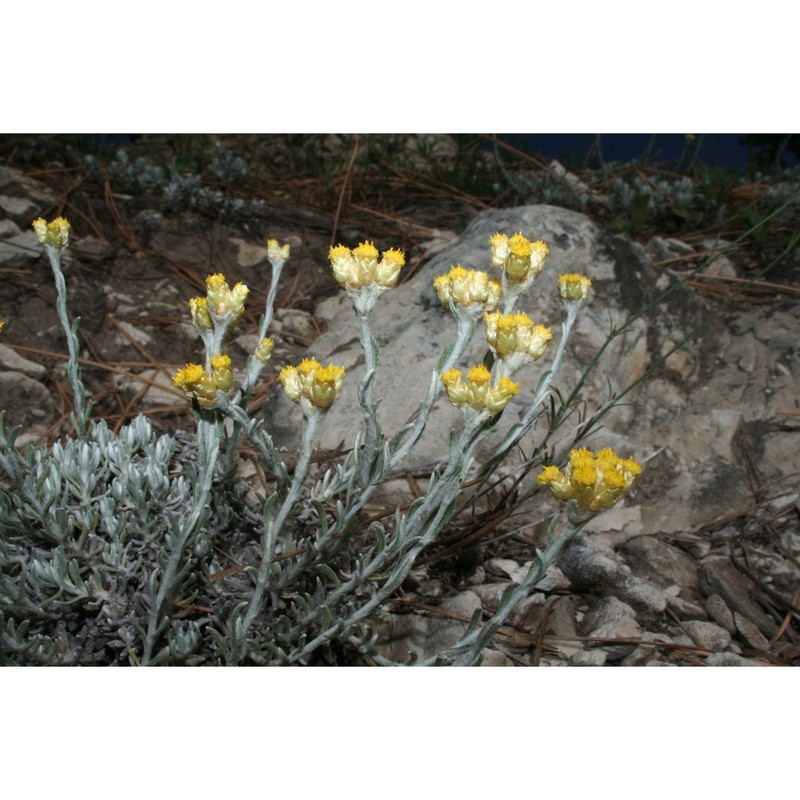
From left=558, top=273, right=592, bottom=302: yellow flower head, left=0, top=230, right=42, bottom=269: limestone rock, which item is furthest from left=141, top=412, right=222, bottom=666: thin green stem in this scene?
left=0, top=230, right=42, bottom=269: limestone rock

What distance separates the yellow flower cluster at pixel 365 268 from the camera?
164cm

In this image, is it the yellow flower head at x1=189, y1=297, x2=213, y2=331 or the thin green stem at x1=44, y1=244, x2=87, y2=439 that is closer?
the yellow flower head at x1=189, y1=297, x2=213, y2=331

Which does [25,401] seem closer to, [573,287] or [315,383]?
[315,383]

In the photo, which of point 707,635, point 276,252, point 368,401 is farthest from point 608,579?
point 276,252

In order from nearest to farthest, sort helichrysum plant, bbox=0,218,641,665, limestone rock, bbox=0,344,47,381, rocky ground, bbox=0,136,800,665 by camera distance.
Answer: helichrysum plant, bbox=0,218,641,665, rocky ground, bbox=0,136,800,665, limestone rock, bbox=0,344,47,381

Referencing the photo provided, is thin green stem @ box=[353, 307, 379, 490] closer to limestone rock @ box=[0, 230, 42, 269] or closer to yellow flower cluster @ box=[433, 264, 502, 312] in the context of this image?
yellow flower cluster @ box=[433, 264, 502, 312]

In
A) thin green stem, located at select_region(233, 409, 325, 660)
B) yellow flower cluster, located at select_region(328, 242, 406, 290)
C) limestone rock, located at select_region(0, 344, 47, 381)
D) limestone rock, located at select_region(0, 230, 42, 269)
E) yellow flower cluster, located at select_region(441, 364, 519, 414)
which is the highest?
yellow flower cluster, located at select_region(328, 242, 406, 290)

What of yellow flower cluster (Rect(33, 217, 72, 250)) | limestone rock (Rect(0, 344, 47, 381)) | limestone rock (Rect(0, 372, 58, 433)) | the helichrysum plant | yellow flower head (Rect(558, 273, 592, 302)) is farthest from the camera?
limestone rock (Rect(0, 344, 47, 381))

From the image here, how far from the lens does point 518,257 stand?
70.6 inches

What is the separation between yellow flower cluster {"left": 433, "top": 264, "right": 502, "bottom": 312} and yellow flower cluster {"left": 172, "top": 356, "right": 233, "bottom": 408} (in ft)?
1.64

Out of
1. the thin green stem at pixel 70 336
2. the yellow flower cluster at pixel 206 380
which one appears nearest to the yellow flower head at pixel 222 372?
the yellow flower cluster at pixel 206 380

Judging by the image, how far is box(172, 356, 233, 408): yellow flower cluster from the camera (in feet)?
5.03

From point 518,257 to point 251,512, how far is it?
975 mm

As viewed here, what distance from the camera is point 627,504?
2.85 meters
